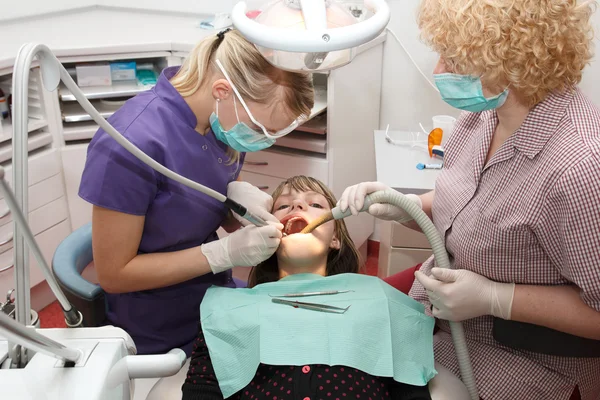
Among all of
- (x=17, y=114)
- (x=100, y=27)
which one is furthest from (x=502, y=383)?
(x=100, y=27)

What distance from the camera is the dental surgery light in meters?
0.98

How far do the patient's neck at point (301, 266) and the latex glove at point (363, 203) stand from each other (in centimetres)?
22

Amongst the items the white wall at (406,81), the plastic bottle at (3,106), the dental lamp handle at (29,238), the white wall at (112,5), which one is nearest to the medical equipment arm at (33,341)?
the dental lamp handle at (29,238)

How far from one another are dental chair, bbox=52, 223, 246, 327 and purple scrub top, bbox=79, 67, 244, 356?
0.38 ft

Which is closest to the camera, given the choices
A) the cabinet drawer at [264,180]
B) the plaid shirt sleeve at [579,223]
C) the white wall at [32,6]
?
the plaid shirt sleeve at [579,223]

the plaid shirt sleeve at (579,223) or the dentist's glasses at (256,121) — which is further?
the dentist's glasses at (256,121)

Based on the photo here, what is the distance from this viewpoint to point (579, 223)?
111cm

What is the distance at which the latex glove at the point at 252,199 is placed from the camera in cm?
162

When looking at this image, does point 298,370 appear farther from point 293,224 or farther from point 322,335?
point 293,224

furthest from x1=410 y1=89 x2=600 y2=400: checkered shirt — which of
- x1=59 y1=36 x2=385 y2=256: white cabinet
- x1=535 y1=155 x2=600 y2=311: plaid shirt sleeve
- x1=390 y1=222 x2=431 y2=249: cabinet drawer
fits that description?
x1=59 y1=36 x2=385 y2=256: white cabinet

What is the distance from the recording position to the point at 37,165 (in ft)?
8.13

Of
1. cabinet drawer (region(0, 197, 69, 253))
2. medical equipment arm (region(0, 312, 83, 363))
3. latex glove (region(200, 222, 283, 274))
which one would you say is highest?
medical equipment arm (region(0, 312, 83, 363))

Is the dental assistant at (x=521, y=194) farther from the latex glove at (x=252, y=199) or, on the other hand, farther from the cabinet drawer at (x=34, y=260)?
the cabinet drawer at (x=34, y=260)

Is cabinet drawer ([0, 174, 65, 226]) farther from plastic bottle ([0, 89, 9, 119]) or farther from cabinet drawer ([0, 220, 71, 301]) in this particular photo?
plastic bottle ([0, 89, 9, 119])
